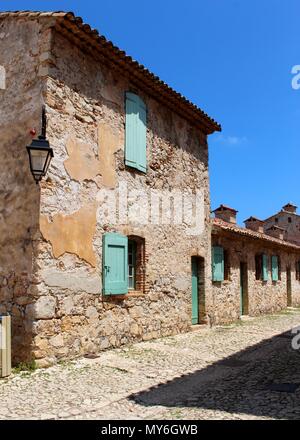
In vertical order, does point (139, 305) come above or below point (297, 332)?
above

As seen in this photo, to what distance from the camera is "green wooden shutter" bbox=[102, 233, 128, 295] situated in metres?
7.76

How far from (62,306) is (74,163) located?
98.9 inches

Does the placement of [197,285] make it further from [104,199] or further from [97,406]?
[97,406]

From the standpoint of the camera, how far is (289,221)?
1046 inches

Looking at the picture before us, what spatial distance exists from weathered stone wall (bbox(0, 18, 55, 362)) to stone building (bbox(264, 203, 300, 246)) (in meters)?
21.6

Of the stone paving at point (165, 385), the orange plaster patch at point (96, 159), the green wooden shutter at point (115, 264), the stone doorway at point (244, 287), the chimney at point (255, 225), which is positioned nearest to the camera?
the stone paving at point (165, 385)

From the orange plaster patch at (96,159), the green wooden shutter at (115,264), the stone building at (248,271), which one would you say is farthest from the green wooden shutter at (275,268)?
the orange plaster patch at (96,159)

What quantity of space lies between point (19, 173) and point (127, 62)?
3293 mm

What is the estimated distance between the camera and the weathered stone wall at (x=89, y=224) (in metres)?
6.74

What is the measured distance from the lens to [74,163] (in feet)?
24.1

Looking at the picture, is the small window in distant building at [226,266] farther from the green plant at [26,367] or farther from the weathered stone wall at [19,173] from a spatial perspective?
the green plant at [26,367]

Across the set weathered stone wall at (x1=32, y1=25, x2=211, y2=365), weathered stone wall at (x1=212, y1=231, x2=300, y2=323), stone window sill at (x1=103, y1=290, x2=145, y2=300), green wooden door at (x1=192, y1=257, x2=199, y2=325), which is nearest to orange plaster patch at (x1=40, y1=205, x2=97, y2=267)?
weathered stone wall at (x1=32, y1=25, x2=211, y2=365)

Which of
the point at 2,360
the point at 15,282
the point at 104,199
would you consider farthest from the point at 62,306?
the point at 104,199

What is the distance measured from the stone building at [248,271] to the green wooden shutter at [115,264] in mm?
4653
